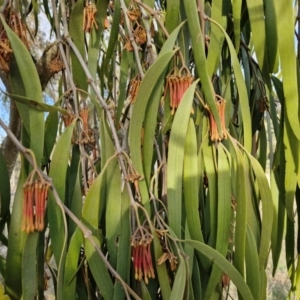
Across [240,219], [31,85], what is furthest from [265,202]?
[31,85]

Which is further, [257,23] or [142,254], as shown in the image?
[257,23]

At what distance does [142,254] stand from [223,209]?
0.09m

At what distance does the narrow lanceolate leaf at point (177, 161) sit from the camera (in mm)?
402

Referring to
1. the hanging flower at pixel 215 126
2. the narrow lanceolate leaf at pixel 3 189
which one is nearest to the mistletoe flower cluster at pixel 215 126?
the hanging flower at pixel 215 126

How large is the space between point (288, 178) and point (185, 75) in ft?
0.59

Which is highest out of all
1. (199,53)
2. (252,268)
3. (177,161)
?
(199,53)

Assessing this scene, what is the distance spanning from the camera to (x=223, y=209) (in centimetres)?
42

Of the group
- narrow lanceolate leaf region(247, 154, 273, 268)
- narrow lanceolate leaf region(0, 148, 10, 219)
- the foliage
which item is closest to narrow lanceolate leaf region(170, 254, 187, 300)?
the foliage

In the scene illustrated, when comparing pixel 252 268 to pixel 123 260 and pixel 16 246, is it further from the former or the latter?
pixel 16 246

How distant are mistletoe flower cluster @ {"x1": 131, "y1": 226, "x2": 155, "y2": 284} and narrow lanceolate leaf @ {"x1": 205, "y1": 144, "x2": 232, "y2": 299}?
0.22ft

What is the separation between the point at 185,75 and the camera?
423 millimetres

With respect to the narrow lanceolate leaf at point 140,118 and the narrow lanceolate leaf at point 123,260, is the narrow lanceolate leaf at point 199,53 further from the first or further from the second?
the narrow lanceolate leaf at point 123,260

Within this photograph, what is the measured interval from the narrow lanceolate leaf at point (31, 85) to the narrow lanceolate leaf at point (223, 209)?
0.17 metres

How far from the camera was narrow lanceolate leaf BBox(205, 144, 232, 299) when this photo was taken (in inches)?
16.3
